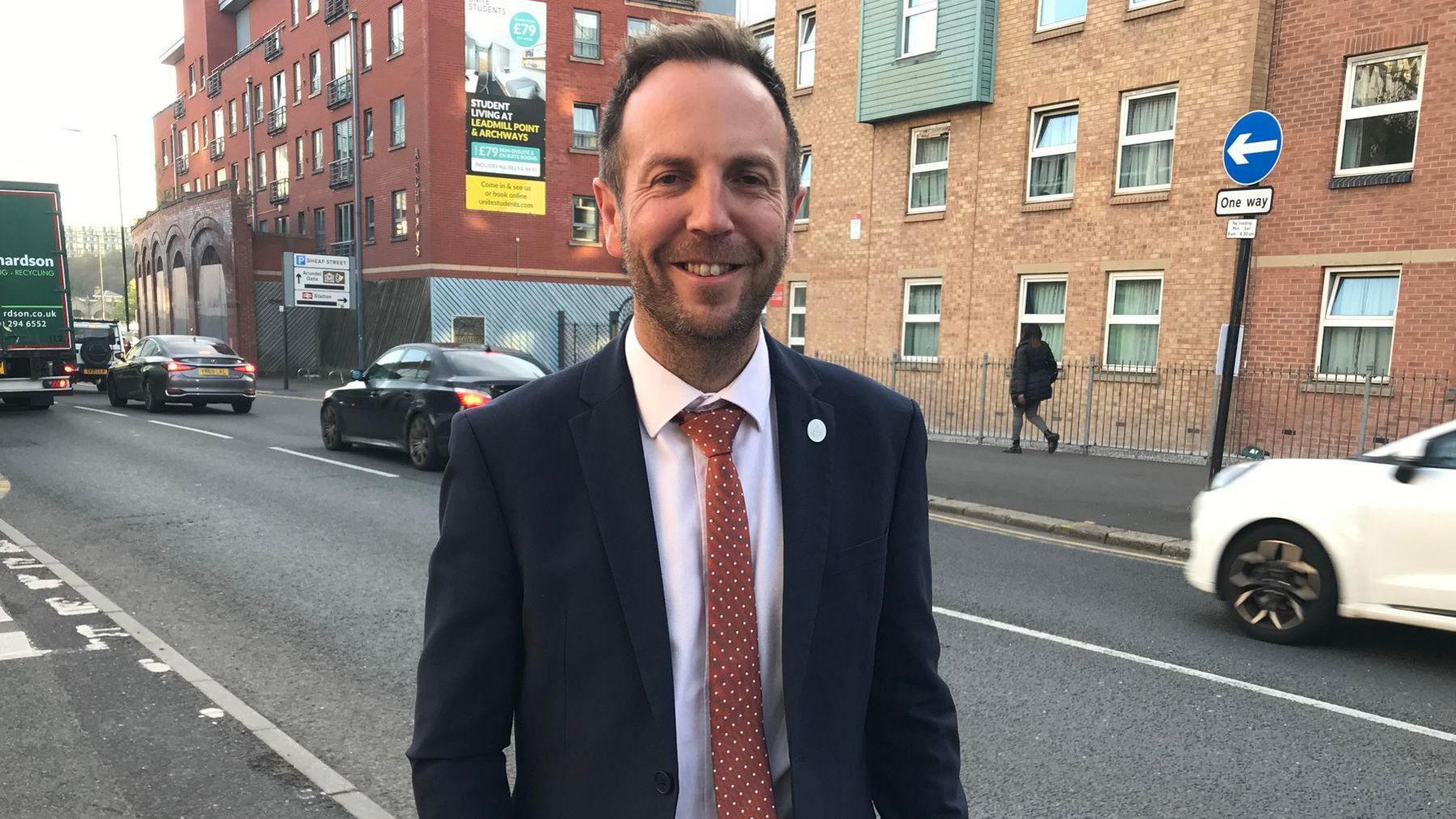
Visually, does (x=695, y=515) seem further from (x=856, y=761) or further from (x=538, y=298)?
(x=538, y=298)

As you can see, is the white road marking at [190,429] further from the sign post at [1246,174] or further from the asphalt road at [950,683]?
the sign post at [1246,174]

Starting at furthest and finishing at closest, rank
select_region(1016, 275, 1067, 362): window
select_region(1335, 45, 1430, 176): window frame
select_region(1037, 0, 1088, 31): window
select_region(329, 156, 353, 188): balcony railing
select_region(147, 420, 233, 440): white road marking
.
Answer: select_region(329, 156, 353, 188): balcony railing, select_region(1016, 275, 1067, 362): window, select_region(1037, 0, 1088, 31): window, select_region(147, 420, 233, 440): white road marking, select_region(1335, 45, 1430, 176): window frame

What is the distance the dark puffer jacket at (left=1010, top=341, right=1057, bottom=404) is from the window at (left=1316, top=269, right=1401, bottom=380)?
3847mm

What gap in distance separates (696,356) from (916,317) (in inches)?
703

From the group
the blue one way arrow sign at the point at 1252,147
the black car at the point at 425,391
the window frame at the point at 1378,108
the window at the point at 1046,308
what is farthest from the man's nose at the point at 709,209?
the window at the point at 1046,308

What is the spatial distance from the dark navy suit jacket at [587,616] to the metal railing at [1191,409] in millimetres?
10547

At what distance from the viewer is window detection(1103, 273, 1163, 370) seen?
15.4 meters

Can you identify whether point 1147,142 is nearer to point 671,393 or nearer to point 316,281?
point 671,393

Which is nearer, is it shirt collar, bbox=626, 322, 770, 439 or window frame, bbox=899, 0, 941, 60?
shirt collar, bbox=626, 322, 770, 439

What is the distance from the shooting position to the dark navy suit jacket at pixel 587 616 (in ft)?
4.72

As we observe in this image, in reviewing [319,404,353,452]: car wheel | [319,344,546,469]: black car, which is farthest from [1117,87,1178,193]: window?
[319,404,353,452]: car wheel

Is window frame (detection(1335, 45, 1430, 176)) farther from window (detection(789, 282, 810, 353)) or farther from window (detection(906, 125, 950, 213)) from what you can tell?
window (detection(789, 282, 810, 353))

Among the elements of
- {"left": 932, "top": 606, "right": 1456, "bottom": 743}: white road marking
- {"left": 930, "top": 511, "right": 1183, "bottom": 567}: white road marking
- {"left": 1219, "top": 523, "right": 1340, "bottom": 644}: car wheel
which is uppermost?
{"left": 1219, "top": 523, "right": 1340, "bottom": 644}: car wheel

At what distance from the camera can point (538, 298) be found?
3328 cm
